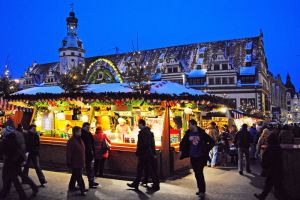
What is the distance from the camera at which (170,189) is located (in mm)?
10164

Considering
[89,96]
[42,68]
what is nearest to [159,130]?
[89,96]

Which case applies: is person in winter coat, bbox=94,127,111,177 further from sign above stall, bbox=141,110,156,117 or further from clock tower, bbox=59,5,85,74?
clock tower, bbox=59,5,85,74

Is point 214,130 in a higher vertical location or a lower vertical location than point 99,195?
higher

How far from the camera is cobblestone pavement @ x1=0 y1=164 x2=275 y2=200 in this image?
911 cm

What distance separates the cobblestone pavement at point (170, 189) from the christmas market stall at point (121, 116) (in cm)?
112

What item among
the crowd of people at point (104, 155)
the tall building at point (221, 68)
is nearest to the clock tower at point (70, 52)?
the tall building at point (221, 68)

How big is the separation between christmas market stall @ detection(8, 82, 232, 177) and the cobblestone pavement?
3.68 feet

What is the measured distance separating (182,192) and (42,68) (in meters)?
67.5

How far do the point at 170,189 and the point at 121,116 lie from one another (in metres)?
6.21

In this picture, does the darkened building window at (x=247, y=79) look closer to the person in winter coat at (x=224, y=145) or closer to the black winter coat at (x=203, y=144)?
the person in winter coat at (x=224, y=145)

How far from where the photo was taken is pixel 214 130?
51.6 feet

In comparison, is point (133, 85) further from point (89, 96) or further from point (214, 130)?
point (214, 130)

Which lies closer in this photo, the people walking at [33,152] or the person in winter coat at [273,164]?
the person in winter coat at [273,164]

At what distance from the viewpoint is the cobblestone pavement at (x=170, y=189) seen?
29.9ft
